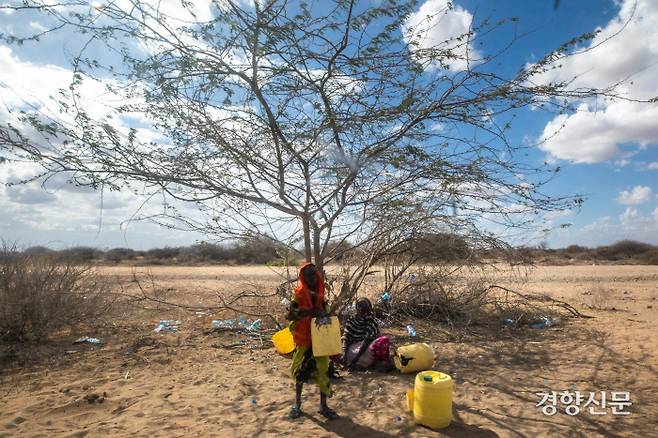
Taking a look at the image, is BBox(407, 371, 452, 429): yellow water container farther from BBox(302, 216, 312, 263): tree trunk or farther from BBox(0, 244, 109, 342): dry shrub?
BBox(0, 244, 109, 342): dry shrub

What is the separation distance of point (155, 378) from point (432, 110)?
15.4 ft

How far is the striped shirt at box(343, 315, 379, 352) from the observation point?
5273 mm

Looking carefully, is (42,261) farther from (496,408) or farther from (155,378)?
(496,408)

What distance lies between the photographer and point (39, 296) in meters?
6.84

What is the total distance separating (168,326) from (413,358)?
4.92m

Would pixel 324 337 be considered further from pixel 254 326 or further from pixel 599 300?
pixel 599 300

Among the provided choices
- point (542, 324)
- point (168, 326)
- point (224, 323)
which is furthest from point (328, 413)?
point (542, 324)

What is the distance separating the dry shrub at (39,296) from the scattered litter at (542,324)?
302 inches

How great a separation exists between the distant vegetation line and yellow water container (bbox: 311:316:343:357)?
3216 millimetres

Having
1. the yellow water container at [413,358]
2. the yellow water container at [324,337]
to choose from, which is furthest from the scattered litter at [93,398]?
the yellow water container at [413,358]

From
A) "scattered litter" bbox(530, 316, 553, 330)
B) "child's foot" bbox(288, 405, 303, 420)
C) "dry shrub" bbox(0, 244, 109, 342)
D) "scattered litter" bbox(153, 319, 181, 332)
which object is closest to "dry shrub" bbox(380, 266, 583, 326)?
"scattered litter" bbox(530, 316, 553, 330)

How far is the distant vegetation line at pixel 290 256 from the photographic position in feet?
24.4

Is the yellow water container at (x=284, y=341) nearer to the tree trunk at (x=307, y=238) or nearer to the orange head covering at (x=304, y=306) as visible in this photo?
the tree trunk at (x=307, y=238)

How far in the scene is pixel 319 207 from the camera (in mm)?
6348
